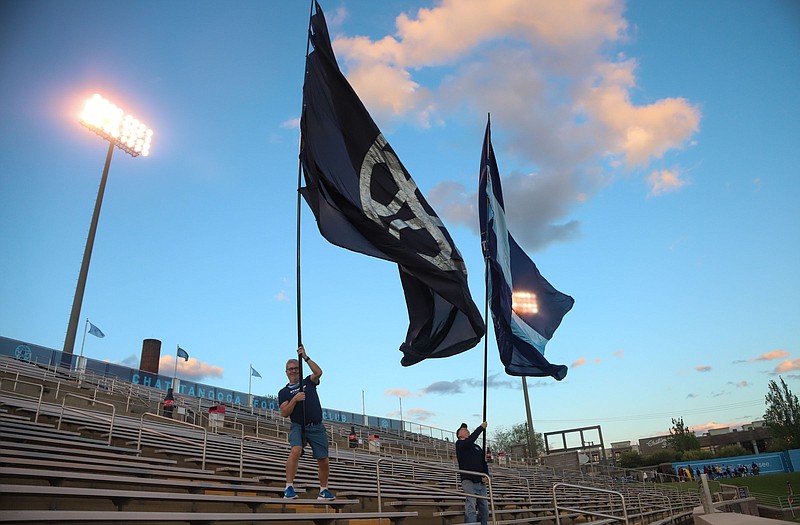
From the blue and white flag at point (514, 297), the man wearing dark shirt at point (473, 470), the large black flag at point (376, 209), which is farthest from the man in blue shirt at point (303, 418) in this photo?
the blue and white flag at point (514, 297)

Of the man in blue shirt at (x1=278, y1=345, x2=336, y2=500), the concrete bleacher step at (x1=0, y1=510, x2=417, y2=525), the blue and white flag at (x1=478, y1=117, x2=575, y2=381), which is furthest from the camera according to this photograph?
the blue and white flag at (x1=478, y1=117, x2=575, y2=381)

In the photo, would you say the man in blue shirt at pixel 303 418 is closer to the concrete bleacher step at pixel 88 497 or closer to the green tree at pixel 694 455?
the concrete bleacher step at pixel 88 497

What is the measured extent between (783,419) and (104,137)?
63349 millimetres

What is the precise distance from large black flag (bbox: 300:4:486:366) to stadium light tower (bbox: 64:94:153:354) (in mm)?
21393

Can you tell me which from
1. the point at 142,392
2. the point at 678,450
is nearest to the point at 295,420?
the point at 142,392

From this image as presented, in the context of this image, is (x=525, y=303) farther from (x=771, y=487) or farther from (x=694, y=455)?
(x=694, y=455)

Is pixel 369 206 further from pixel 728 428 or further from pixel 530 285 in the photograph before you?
pixel 728 428

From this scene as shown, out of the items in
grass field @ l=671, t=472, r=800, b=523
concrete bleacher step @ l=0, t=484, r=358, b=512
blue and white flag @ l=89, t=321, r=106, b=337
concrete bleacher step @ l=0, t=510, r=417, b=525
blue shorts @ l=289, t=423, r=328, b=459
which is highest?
blue and white flag @ l=89, t=321, r=106, b=337

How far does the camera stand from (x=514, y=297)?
457 inches

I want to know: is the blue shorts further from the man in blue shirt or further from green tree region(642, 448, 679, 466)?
green tree region(642, 448, 679, 466)

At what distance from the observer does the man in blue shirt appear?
600cm

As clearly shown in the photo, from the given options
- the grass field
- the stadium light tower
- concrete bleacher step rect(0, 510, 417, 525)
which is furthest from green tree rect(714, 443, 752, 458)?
concrete bleacher step rect(0, 510, 417, 525)

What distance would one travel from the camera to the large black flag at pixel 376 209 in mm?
7410

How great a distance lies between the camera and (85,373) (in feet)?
80.0
